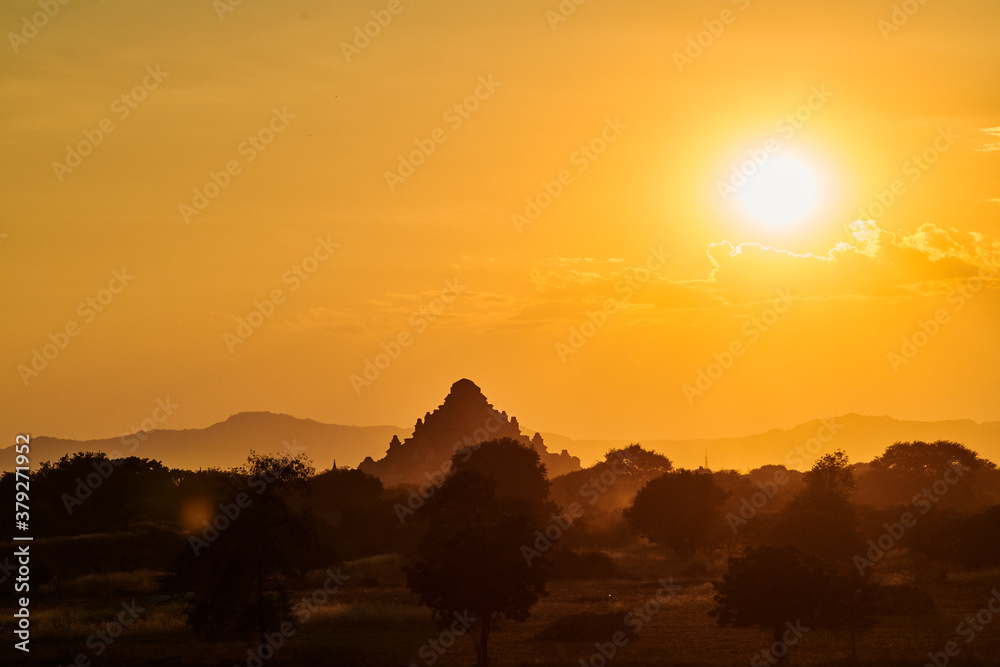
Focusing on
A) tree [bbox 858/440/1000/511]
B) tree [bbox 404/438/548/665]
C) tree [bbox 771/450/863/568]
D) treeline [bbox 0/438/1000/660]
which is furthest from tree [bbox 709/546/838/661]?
tree [bbox 858/440/1000/511]

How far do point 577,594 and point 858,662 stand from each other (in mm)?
32618

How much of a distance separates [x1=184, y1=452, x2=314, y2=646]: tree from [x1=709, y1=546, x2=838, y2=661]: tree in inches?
746

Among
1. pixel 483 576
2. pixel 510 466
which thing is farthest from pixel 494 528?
pixel 510 466

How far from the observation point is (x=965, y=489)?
150500 millimetres

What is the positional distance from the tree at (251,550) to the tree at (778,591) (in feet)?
62.1

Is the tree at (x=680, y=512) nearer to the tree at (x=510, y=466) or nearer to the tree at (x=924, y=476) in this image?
the tree at (x=510, y=466)

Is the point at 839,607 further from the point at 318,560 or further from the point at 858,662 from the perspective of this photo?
the point at 318,560

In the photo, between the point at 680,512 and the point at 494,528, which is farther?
the point at 680,512

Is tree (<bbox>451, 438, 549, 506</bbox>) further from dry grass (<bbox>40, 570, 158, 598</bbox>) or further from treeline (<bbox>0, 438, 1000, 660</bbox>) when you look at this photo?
dry grass (<bbox>40, 570, 158, 598</bbox>)

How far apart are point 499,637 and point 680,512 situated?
5696 cm

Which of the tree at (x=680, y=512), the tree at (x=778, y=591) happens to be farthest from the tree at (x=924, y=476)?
the tree at (x=778, y=591)

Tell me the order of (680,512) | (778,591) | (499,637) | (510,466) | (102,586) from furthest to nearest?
(510,466), (680,512), (102,586), (499,637), (778,591)

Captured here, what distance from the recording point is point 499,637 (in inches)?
2146

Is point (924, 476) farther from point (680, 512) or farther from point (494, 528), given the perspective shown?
point (494, 528)
